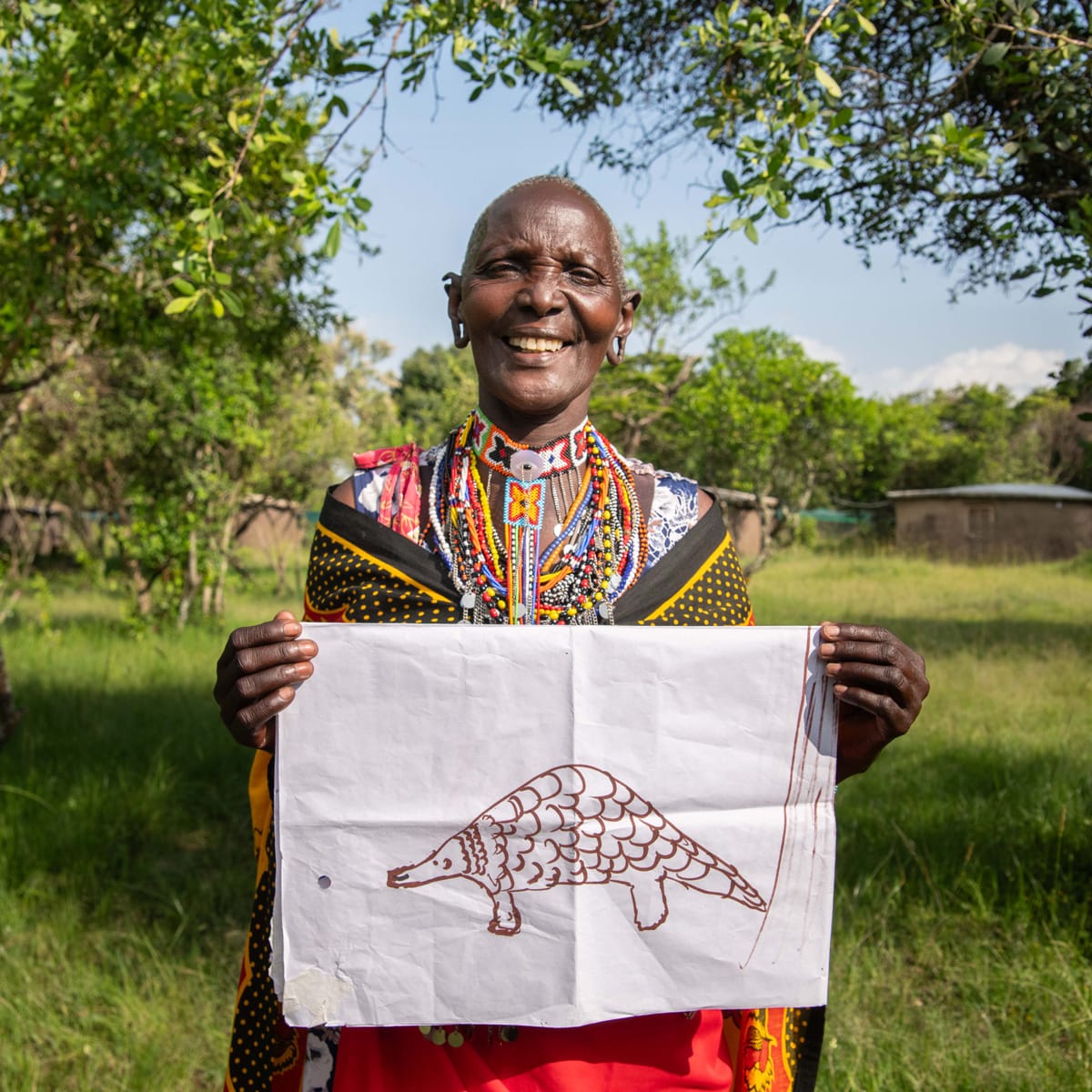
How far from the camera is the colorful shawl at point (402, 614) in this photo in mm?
1737

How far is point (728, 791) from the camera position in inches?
58.6

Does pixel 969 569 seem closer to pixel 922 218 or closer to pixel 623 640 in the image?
pixel 922 218

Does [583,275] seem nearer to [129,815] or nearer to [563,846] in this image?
[563,846]

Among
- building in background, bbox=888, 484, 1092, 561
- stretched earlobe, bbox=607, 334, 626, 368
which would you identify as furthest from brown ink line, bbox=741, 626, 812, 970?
building in background, bbox=888, 484, 1092, 561

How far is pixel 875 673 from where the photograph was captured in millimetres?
1456

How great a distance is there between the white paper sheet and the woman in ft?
0.53

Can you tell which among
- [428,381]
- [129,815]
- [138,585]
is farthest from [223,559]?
[428,381]

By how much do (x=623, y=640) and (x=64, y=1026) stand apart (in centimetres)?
274

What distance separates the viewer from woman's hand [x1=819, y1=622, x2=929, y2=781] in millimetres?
1461

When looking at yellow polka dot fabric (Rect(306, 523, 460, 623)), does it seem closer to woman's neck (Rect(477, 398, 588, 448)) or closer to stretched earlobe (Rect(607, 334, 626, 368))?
woman's neck (Rect(477, 398, 588, 448))

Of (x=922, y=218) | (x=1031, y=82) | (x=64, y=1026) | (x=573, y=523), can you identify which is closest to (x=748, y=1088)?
(x=573, y=523)

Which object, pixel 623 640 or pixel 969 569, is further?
pixel 969 569

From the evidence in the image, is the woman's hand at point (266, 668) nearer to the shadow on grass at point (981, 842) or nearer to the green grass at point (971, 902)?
the green grass at point (971, 902)

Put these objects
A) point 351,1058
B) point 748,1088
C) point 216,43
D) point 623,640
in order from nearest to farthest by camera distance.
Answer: point 623,640 → point 351,1058 → point 748,1088 → point 216,43
